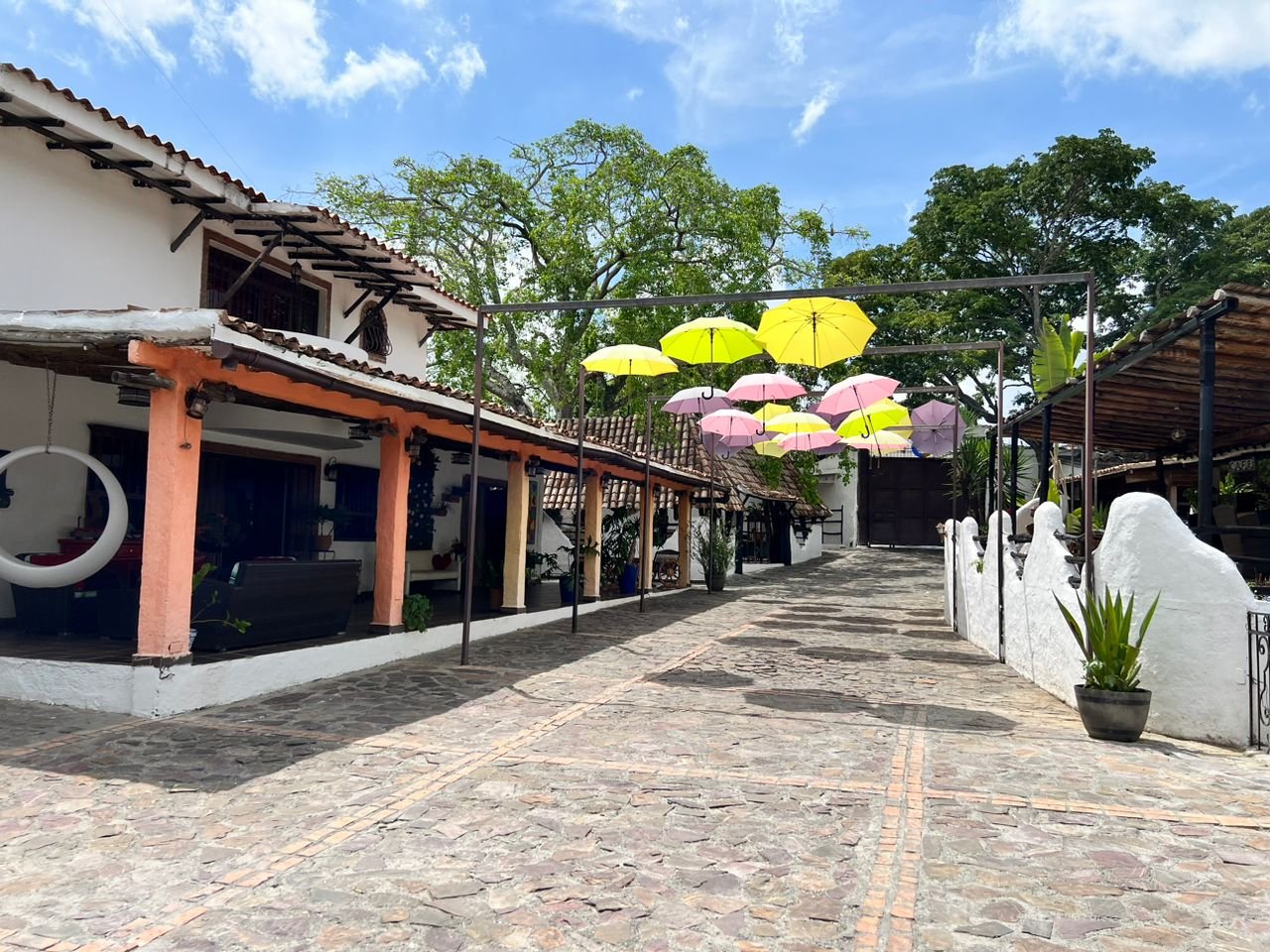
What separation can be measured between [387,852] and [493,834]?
0.49 meters

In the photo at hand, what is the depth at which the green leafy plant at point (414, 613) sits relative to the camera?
966 centimetres

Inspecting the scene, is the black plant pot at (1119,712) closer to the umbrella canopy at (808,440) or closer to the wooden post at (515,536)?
the wooden post at (515,536)

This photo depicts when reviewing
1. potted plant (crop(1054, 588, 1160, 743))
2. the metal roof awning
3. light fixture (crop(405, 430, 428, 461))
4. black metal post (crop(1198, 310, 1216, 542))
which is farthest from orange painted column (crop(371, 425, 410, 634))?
black metal post (crop(1198, 310, 1216, 542))

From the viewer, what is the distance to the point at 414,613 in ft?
31.7

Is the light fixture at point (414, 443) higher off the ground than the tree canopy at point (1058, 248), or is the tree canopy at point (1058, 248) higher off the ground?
the tree canopy at point (1058, 248)

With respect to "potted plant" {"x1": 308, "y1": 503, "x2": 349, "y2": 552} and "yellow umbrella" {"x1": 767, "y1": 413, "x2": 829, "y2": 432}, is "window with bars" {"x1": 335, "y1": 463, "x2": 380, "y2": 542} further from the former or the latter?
"yellow umbrella" {"x1": 767, "y1": 413, "x2": 829, "y2": 432}

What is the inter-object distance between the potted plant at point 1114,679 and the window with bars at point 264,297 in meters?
9.37

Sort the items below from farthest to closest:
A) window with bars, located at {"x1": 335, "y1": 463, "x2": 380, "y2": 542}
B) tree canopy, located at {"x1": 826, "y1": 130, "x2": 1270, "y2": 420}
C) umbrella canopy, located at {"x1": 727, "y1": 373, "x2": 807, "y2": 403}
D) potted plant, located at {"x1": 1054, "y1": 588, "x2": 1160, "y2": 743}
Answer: tree canopy, located at {"x1": 826, "y1": 130, "x2": 1270, "y2": 420} → umbrella canopy, located at {"x1": 727, "y1": 373, "x2": 807, "y2": 403} → window with bars, located at {"x1": 335, "y1": 463, "x2": 380, "y2": 542} → potted plant, located at {"x1": 1054, "y1": 588, "x2": 1160, "y2": 743}

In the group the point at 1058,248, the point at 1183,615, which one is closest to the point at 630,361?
the point at 1183,615

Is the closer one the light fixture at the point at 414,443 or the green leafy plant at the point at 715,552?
the light fixture at the point at 414,443

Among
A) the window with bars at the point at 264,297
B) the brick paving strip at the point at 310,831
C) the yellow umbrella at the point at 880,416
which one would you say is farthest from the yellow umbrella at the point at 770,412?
the brick paving strip at the point at 310,831

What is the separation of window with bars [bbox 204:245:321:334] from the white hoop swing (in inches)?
138

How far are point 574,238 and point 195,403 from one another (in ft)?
56.4

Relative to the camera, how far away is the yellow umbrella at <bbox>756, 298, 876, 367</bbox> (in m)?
10.3
